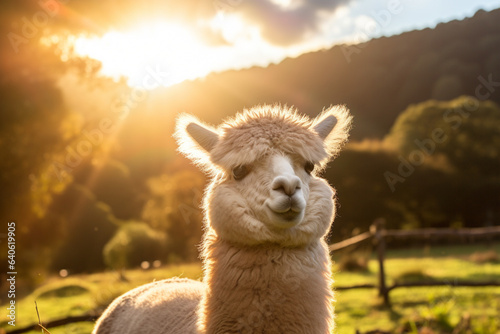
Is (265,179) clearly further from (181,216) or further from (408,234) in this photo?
(181,216)

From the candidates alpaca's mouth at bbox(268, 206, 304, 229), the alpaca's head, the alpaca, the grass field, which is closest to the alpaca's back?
the alpaca

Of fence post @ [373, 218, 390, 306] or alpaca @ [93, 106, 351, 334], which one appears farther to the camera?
fence post @ [373, 218, 390, 306]

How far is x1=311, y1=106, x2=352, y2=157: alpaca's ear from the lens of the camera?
3.34 meters

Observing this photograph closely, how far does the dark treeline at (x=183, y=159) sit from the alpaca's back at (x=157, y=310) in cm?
197

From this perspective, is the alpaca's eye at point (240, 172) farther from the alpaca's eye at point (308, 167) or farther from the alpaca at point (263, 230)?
the alpaca's eye at point (308, 167)

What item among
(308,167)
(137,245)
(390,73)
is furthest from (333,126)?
(390,73)

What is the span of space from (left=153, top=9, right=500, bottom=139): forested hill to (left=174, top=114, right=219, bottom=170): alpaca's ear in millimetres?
32665

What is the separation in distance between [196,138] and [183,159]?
89.8 ft

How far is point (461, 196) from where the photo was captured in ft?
92.4

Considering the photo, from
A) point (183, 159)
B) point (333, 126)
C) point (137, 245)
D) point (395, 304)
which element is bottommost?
point (395, 304)

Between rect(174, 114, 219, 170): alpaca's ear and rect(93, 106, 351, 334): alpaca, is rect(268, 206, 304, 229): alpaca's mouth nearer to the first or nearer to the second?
rect(93, 106, 351, 334): alpaca

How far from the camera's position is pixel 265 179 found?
8.80ft

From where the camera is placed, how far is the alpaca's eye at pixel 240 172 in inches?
112

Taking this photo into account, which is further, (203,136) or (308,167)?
(203,136)
